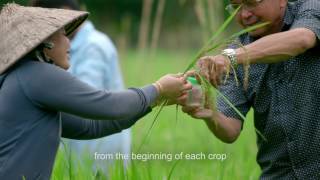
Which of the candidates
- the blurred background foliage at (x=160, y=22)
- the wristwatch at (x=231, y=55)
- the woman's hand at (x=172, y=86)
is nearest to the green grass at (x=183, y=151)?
the woman's hand at (x=172, y=86)

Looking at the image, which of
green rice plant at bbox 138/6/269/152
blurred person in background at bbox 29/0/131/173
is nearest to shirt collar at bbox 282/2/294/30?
green rice plant at bbox 138/6/269/152

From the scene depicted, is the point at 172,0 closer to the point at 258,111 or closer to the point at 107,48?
the point at 107,48

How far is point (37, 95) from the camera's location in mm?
3430

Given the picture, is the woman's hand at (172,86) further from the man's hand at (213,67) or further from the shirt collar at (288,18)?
the shirt collar at (288,18)

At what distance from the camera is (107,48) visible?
632 cm

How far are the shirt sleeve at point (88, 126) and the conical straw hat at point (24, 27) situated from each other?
0.45 m

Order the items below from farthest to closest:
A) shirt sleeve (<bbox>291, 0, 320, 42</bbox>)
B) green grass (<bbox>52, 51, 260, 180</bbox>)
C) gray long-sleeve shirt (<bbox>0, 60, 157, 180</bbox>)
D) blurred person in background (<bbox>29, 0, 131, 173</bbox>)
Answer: blurred person in background (<bbox>29, 0, 131, 173</bbox>)
green grass (<bbox>52, 51, 260, 180</bbox>)
shirt sleeve (<bbox>291, 0, 320, 42</bbox>)
gray long-sleeve shirt (<bbox>0, 60, 157, 180</bbox>)

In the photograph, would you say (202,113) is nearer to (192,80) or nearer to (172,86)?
(192,80)

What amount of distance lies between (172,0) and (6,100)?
15239mm

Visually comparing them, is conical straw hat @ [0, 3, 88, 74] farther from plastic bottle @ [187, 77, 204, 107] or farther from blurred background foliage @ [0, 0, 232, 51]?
blurred background foliage @ [0, 0, 232, 51]

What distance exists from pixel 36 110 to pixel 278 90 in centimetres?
118

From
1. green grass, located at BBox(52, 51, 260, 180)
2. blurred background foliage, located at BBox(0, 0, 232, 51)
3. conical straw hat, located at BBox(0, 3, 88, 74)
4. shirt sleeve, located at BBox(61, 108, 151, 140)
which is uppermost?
conical straw hat, located at BBox(0, 3, 88, 74)

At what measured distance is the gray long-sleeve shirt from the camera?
3.44 m

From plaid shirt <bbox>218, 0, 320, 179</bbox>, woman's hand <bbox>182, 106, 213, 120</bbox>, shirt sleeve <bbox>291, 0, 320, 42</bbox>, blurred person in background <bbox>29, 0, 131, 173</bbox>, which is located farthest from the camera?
blurred person in background <bbox>29, 0, 131, 173</bbox>
